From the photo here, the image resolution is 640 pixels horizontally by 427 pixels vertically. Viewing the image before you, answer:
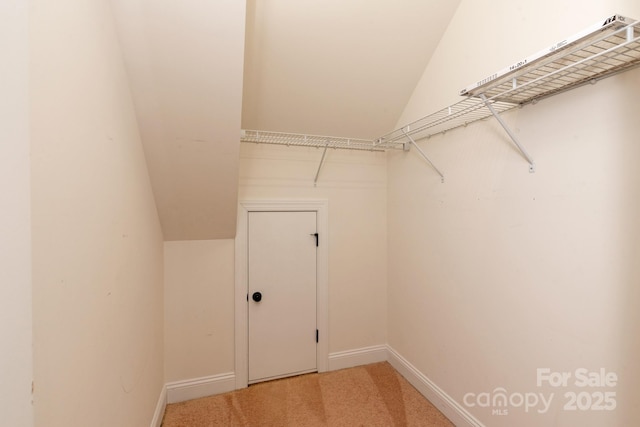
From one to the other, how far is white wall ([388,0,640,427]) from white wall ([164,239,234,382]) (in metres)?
1.61

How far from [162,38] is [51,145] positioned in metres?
0.81

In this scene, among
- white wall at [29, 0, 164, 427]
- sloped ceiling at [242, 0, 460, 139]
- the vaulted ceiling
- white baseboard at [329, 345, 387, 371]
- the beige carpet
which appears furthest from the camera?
white baseboard at [329, 345, 387, 371]

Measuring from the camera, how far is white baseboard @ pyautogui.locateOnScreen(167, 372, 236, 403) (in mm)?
2213

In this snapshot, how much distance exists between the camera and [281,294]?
8.10 ft

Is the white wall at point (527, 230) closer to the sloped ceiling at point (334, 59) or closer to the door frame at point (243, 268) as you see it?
the sloped ceiling at point (334, 59)

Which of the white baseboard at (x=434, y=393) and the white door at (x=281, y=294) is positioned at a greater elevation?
the white door at (x=281, y=294)

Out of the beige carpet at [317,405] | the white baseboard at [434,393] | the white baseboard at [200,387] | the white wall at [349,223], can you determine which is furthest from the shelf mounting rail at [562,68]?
the white baseboard at [200,387]

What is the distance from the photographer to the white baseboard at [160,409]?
6.09 feet

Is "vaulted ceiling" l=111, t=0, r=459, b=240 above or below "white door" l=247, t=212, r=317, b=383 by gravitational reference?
above

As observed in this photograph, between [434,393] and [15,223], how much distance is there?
252 centimetres

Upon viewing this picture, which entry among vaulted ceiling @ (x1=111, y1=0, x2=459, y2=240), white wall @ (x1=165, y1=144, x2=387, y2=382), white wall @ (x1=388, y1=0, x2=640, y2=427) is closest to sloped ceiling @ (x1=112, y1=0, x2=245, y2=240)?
vaulted ceiling @ (x1=111, y1=0, x2=459, y2=240)

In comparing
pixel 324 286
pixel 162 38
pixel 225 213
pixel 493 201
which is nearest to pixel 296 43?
pixel 162 38

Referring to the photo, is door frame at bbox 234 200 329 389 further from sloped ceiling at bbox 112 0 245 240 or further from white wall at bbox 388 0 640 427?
white wall at bbox 388 0 640 427

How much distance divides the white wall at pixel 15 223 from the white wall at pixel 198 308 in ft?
5.42
